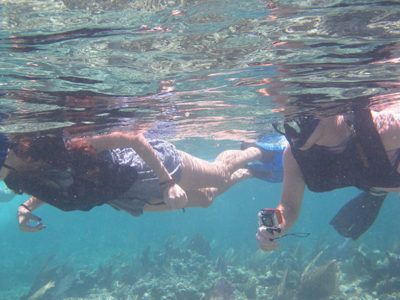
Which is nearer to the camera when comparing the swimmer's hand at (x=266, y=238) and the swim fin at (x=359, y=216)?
the swimmer's hand at (x=266, y=238)

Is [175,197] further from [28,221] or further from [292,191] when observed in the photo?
[28,221]

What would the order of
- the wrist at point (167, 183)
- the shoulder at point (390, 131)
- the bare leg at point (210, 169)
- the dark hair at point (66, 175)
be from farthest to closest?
the bare leg at point (210, 169), the wrist at point (167, 183), the dark hair at point (66, 175), the shoulder at point (390, 131)

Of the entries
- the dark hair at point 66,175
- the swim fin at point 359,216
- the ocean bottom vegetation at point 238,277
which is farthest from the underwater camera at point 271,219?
A: the ocean bottom vegetation at point 238,277

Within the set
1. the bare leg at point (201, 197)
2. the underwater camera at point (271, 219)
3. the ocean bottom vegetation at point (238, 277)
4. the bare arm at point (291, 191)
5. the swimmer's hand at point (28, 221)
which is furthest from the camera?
the ocean bottom vegetation at point (238, 277)

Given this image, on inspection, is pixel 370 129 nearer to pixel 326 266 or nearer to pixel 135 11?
pixel 135 11

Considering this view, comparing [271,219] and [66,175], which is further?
[66,175]

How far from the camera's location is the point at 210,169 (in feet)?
32.5

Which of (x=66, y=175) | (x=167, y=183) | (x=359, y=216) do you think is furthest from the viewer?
(x=359, y=216)

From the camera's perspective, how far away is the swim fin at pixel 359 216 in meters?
9.11

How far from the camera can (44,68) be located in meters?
6.37

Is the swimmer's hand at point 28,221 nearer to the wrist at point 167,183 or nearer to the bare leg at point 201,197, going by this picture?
the bare leg at point 201,197

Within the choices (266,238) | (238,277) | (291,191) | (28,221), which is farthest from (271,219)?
(238,277)

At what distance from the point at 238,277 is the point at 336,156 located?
14.2 metres

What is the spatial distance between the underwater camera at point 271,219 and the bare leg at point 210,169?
312 cm
